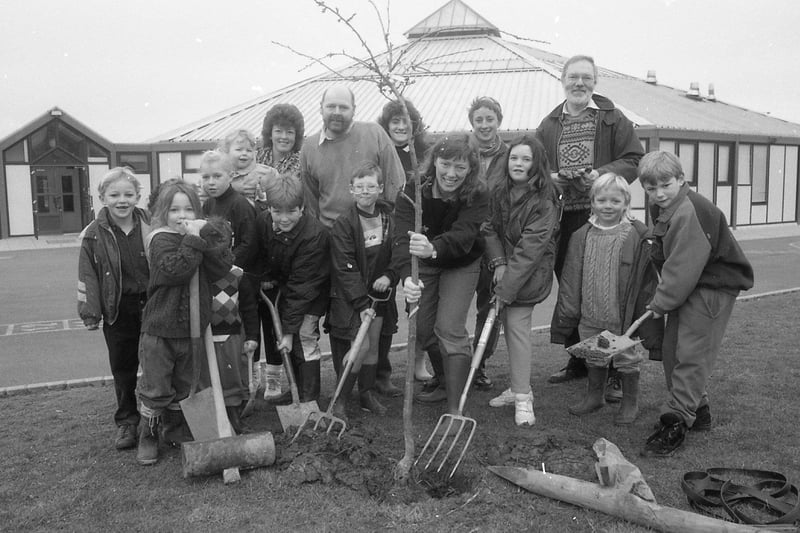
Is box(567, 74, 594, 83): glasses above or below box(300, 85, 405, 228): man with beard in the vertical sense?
above

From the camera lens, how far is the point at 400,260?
494 centimetres

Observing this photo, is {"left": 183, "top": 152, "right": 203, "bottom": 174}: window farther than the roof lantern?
No

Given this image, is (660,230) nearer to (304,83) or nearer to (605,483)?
(605,483)

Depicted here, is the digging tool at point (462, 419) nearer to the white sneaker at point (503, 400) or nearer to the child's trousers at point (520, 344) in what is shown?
the child's trousers at point (520, 344)

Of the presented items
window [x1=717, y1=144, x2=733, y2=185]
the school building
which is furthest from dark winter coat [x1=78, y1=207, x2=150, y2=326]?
window [x1=717, y1=144, x2=733, y2=185]

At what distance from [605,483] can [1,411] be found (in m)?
4.64

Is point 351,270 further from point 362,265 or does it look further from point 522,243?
point 522,243

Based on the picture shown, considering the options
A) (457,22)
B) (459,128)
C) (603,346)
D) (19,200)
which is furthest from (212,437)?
(457,22)

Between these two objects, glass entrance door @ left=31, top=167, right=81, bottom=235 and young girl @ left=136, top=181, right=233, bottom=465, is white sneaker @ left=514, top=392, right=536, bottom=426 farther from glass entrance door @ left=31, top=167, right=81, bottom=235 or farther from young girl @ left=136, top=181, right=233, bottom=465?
glass entrance door @ left=31, top=167, right=81, bottom=235

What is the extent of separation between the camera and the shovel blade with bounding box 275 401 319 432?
463 cm

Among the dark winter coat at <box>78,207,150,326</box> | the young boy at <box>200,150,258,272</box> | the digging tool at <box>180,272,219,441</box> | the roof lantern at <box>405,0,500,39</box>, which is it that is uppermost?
the roof lantern at <box>405,0,500,39</box>

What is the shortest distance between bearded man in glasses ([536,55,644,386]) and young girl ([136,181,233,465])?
2.60 metres

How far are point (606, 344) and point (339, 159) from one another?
2.33m

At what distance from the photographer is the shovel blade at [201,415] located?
4.40 meters
